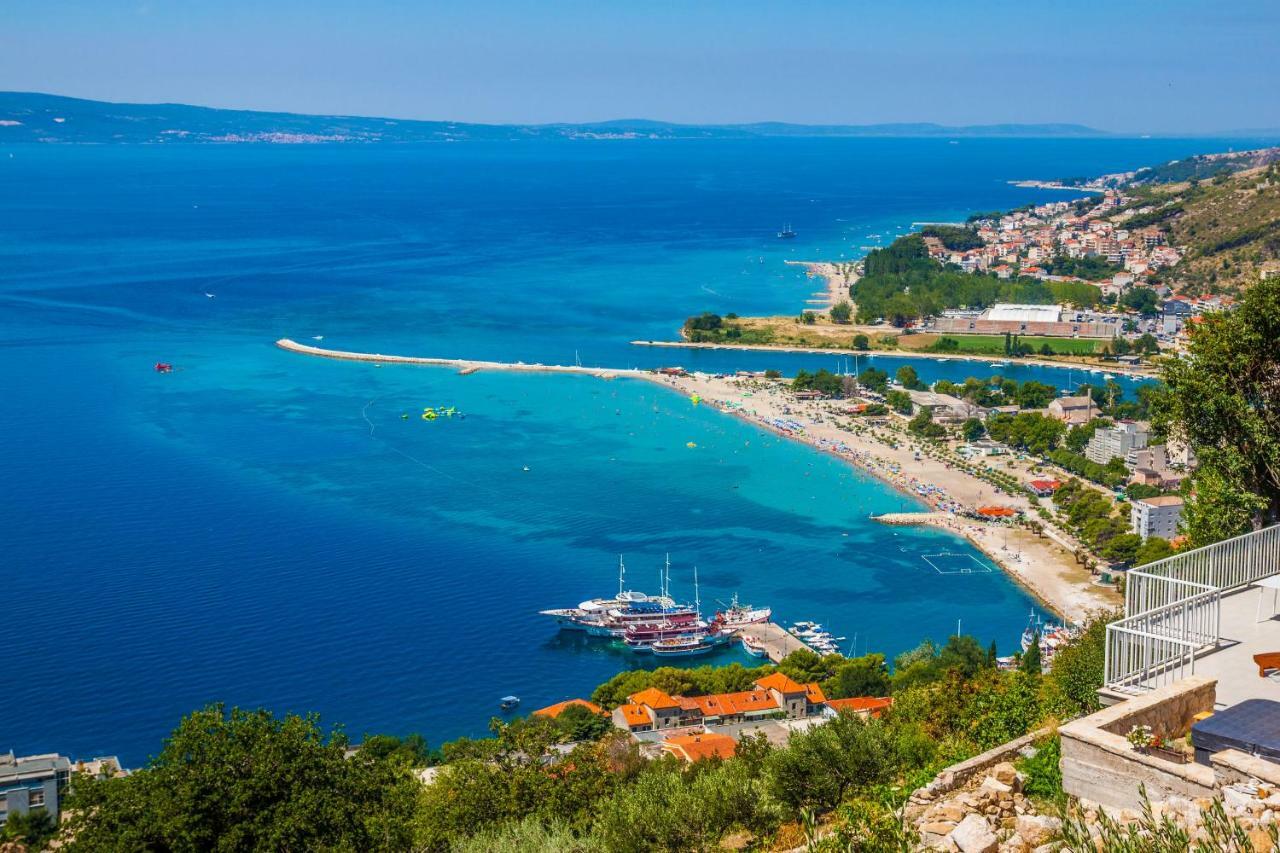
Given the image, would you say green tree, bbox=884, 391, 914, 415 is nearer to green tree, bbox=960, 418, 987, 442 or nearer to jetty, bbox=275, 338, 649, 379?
green tree, bbox=960, 418, 987, 442

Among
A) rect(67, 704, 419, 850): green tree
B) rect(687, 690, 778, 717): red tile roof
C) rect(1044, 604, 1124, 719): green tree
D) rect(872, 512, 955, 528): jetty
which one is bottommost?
rect(872, 512, 955, 528): jetty

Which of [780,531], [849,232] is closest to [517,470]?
[780,531]

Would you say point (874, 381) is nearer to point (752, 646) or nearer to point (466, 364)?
point (466, 364)

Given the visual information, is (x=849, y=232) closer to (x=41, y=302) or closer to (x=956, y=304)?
(x=956, y=304)

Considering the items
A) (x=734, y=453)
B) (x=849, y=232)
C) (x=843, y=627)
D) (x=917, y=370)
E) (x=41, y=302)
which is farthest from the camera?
(x=849, y=232)

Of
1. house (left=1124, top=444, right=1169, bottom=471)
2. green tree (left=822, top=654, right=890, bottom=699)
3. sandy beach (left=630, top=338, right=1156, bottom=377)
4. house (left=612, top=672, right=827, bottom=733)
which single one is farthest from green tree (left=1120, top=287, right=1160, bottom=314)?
house (left=612, top=672, right=827, bottom=733)

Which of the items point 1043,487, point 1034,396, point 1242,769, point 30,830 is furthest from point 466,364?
point 1242,769
